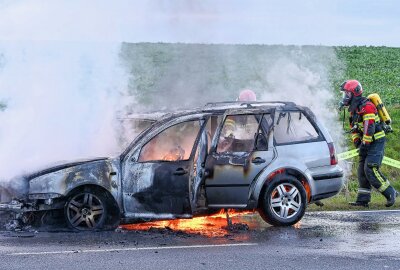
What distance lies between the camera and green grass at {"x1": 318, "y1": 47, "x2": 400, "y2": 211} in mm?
13958

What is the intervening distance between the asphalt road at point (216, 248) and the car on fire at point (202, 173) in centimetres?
32

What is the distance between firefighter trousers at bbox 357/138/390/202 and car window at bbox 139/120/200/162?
3869 millimetres

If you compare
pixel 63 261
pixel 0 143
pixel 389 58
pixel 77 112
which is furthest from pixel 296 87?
pixel 389 58

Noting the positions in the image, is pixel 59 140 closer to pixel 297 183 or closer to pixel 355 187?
pixel 297 183

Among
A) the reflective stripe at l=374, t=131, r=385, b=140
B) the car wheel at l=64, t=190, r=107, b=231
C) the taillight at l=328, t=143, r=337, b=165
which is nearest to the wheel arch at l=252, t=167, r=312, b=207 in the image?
the taillight at l=328, t=143, r=337, b=165

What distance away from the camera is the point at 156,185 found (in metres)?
9.84

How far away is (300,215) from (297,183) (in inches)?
16.5

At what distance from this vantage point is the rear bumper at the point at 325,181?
34.5 feet

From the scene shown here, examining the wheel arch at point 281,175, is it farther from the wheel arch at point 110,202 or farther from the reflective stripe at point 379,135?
the reflective stripe at point 379,135

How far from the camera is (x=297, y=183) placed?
10.3m

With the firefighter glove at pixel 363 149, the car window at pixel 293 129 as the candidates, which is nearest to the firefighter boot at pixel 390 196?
the firefighter glove at pixel 363 149

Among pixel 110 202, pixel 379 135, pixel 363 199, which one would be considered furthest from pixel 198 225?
pixel 379 135

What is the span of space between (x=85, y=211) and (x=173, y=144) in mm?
1422

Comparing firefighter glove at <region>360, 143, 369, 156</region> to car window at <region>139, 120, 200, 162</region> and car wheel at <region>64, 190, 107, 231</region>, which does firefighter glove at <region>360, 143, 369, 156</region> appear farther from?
car wheel at <region>64, 190, 107, 231</region>
